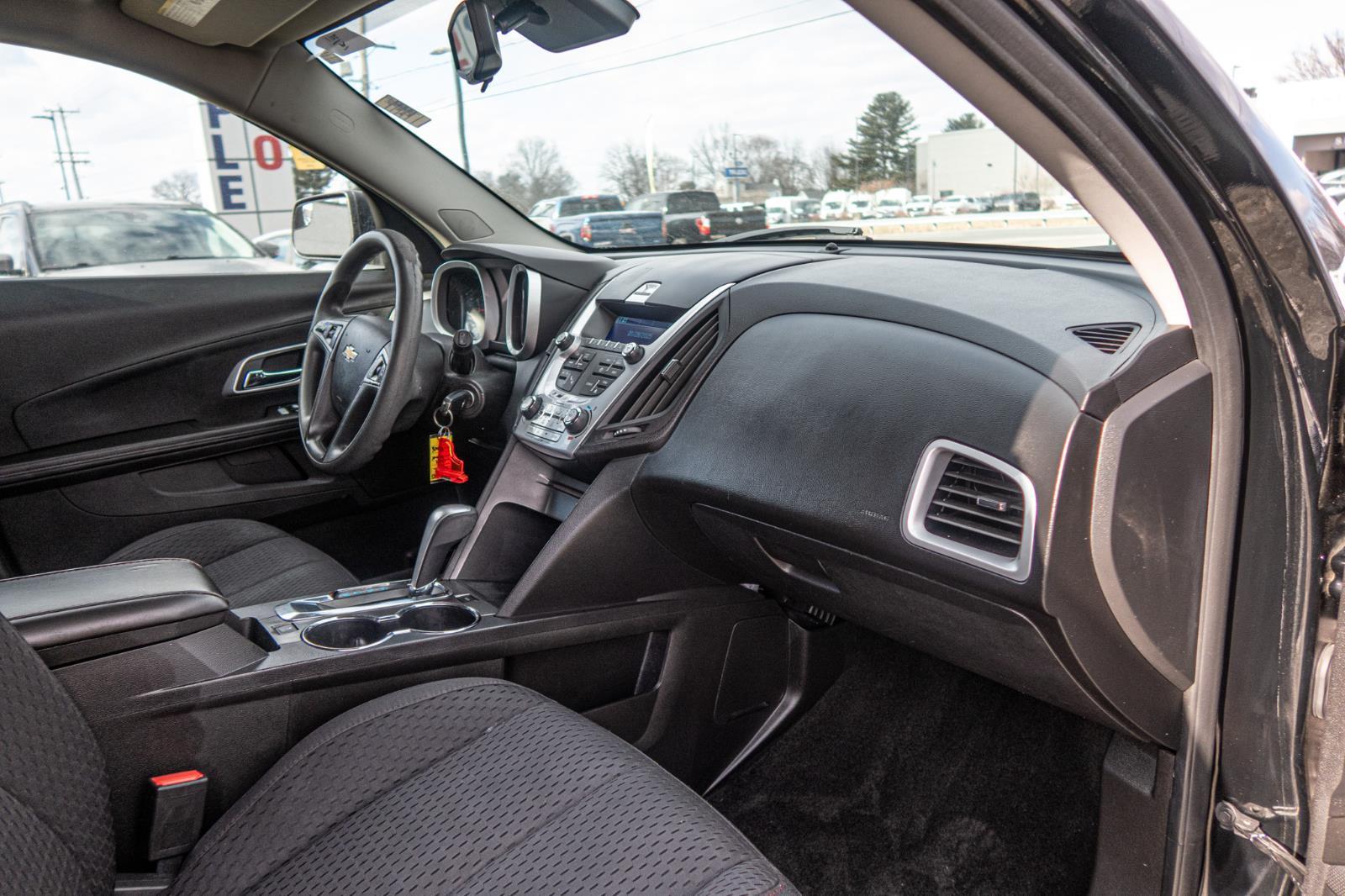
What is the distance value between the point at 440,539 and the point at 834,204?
100 centimetres

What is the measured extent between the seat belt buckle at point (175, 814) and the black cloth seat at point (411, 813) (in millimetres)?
61

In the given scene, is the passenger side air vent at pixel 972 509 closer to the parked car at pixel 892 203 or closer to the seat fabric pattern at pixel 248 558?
the parked car at pixel 892 203

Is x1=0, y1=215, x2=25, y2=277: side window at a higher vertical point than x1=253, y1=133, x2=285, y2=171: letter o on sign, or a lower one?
lower

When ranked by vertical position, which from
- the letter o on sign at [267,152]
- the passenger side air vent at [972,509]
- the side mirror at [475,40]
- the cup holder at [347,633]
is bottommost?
the cup holder at [347,633]

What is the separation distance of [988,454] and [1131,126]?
1.51 ft

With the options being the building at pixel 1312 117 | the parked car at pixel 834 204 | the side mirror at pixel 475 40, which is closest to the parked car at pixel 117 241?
the side mirror at pixel 475 40

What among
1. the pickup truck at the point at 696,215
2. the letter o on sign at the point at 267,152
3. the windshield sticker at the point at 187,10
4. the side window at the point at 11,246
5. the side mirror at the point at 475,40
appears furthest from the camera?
the letter o on sign at the point at 267,152

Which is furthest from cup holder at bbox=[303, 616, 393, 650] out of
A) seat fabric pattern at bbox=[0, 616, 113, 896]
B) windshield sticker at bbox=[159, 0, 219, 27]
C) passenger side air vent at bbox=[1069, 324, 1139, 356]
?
windshield sticker at bbox=[159, 0, 219, 27]

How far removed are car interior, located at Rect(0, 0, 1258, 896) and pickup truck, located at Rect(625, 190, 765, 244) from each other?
0.16 ft

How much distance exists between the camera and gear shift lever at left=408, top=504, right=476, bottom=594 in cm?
190

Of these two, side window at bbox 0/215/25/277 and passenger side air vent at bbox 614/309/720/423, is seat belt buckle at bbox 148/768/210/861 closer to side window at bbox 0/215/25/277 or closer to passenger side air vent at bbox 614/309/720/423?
passenger side air vent at bbox 614/309/720/423

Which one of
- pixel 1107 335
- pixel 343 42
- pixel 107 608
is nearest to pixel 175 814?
pixel 107 608

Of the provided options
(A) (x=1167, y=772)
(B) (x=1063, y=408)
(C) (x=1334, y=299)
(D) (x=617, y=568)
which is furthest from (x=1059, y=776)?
(C) (x=1334, y=299)

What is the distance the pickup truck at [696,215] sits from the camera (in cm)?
229
